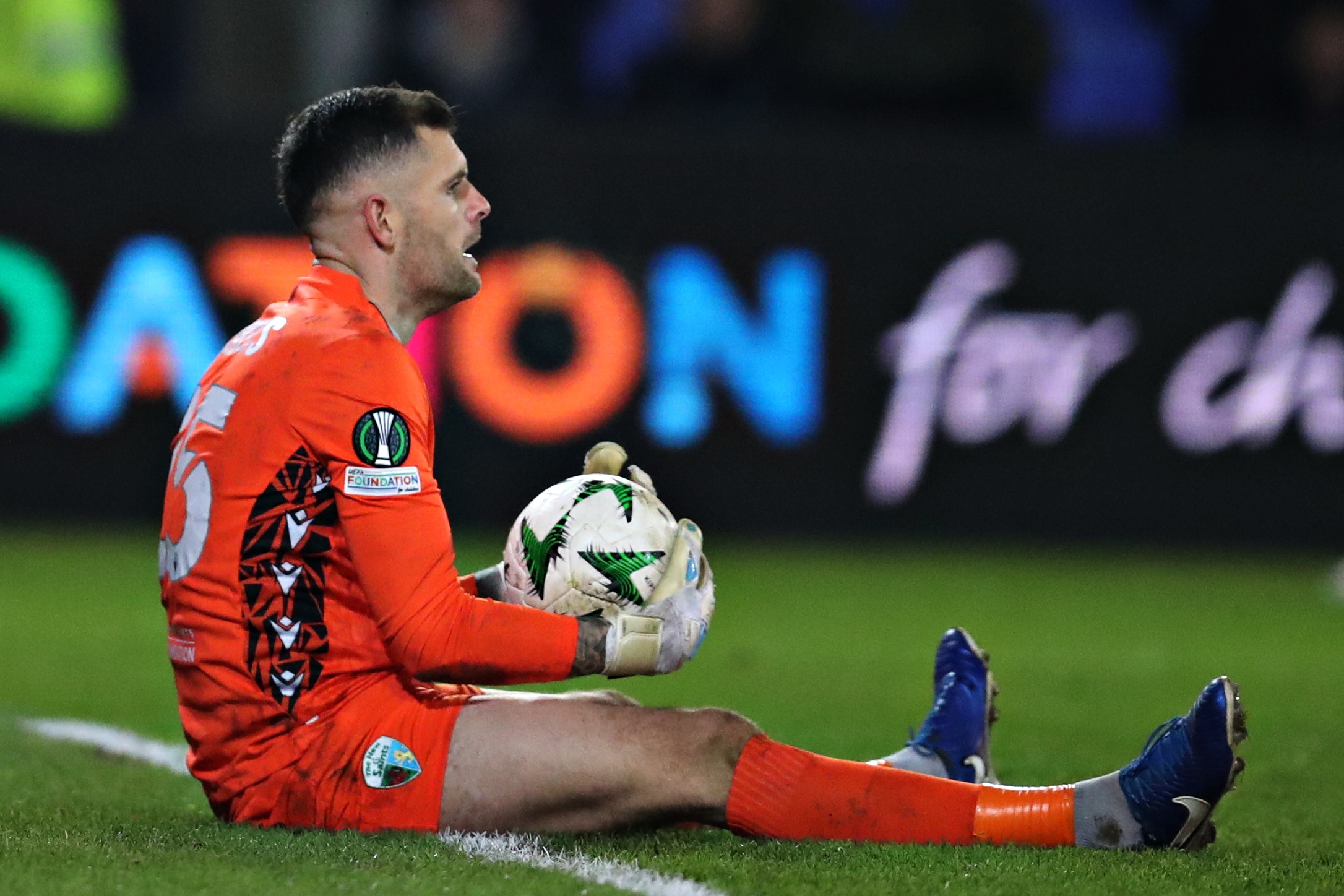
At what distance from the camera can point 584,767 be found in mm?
3936

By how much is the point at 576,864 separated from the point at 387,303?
1203mm

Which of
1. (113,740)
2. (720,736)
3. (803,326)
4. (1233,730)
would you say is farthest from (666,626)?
(803,326)

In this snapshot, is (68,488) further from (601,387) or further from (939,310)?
(939,310)

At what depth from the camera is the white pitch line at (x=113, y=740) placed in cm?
532

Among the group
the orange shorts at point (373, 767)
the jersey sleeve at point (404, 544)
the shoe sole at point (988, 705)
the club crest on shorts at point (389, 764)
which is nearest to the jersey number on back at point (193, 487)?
the jersey sleeve at point (404, 544)

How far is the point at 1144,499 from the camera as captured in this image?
36.5ft

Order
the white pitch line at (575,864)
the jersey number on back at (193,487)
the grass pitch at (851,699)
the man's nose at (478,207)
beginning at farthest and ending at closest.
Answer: the man's nose at (478,207), the jersey number on back at (193,487), the grass pitch at (851,699), the white pitch line at (575,864)

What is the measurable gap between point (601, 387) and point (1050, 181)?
275cm

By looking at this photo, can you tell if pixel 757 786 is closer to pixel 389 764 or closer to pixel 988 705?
pixel 389 764

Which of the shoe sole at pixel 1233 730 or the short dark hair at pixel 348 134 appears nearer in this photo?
the shoe sole at pixel 1233 730

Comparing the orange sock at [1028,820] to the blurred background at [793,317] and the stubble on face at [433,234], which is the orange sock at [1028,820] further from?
the blurred background at [793,317]

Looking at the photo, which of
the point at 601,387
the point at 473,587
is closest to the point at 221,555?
the point at 473,587

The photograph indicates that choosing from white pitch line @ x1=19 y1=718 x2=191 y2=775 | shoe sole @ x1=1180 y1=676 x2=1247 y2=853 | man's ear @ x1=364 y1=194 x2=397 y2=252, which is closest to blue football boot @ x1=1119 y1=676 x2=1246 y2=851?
shoe sole @ x1=1180 y1=676 x2=1247 y2=853

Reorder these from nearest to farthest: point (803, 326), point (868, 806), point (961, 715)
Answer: point (868, 806), point (961, 715), point (803, 326)
